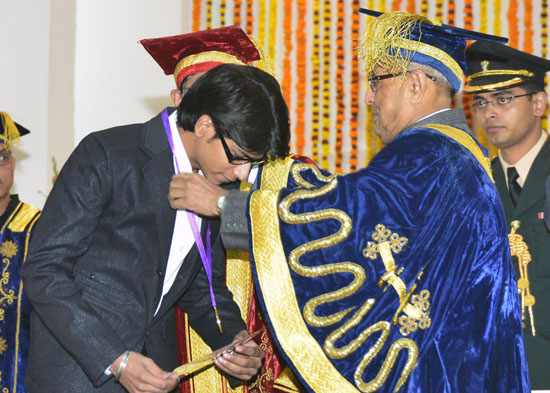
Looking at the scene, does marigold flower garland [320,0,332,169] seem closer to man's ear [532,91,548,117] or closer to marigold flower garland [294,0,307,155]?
marigold flower garland [294,0,307,155]

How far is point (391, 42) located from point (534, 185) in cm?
122

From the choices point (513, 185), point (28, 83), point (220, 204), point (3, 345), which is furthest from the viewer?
point (28, 83)

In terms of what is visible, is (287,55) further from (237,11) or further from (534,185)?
(534,185)

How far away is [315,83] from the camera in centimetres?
498

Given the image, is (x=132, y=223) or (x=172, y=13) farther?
(x=172, y=13)

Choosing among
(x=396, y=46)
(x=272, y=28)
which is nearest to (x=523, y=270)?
(x=396, y=46)

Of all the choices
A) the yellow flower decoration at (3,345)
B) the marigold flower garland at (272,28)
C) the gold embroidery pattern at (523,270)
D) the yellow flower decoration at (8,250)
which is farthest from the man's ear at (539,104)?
the yellow flower decoration at (3,345)

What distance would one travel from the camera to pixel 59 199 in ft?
6.10

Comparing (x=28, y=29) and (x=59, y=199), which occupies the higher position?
(x=28, y=29)

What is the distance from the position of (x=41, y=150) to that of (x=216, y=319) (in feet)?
9.74

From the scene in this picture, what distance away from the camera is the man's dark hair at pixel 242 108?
6.47 feet

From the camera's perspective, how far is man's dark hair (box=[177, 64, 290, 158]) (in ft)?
6.47

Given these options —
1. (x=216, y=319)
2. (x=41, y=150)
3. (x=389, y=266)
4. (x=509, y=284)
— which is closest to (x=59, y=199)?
(x=216, y=319)

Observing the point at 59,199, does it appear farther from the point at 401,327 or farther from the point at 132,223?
the point at 401,327
